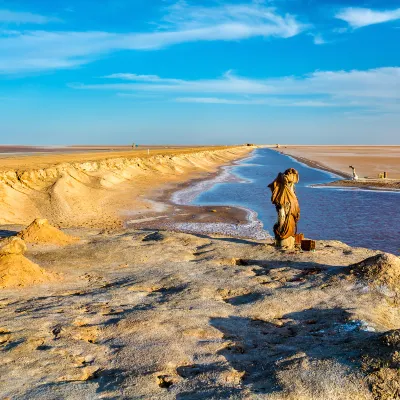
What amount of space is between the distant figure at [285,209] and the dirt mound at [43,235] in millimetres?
6348

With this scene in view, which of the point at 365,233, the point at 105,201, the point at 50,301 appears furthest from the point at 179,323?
the point at 105,201

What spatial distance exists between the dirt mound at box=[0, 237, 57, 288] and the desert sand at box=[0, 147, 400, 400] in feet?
0.09

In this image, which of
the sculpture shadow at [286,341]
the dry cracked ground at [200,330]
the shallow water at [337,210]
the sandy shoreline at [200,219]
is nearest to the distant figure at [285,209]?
the dry cracked ground at [200,330]

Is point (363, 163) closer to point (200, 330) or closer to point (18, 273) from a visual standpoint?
point (18, 273)

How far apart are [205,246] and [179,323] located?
5752 mm

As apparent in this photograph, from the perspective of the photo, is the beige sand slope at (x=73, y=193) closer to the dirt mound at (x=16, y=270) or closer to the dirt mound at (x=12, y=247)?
the dirt mound at (x=12, y=247)

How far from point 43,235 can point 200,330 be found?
7.85 metres

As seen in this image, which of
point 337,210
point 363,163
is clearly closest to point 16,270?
point 337,210

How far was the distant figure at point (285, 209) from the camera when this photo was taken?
1217 centimetres

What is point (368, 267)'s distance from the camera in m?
9.13

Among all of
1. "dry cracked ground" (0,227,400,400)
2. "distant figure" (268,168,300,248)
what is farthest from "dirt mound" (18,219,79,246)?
"distant figure" (268,168,300,248)

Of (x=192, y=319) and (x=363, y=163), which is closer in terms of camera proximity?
(x=192, y=319)

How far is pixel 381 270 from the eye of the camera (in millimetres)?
8898

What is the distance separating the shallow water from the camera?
16378 mm
